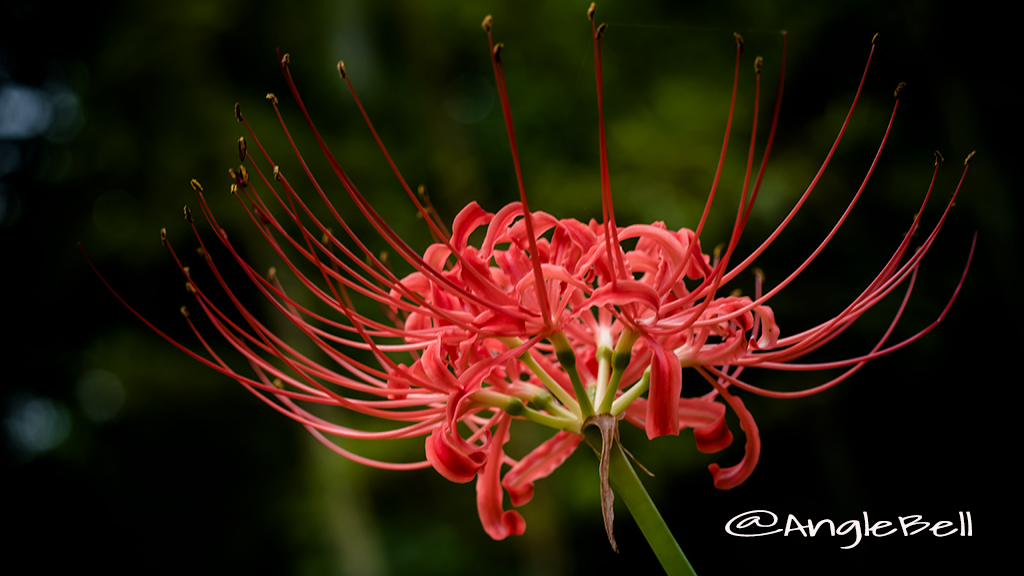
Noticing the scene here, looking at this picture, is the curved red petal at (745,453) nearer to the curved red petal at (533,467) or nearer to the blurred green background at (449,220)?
the curved red petal at (533,467)

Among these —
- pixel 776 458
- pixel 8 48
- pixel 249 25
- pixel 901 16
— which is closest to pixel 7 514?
pixel 8 48

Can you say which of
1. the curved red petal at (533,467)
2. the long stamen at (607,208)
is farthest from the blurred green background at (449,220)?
the long stamen at (607,208)

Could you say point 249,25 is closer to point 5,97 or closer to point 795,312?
point 5,97

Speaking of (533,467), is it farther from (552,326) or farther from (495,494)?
(552,326)

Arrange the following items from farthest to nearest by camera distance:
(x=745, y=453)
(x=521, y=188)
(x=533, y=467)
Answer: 1. (x=533, y=467)
2. (x=745, y=453)
3. (x=521, y=188)

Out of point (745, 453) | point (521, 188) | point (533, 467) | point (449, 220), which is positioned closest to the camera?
point (521, 188)

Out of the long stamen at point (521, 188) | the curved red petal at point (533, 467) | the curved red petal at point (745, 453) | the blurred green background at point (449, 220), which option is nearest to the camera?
the long stamen at point (521, 188)

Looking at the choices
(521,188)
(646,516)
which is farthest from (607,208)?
(646,516)
